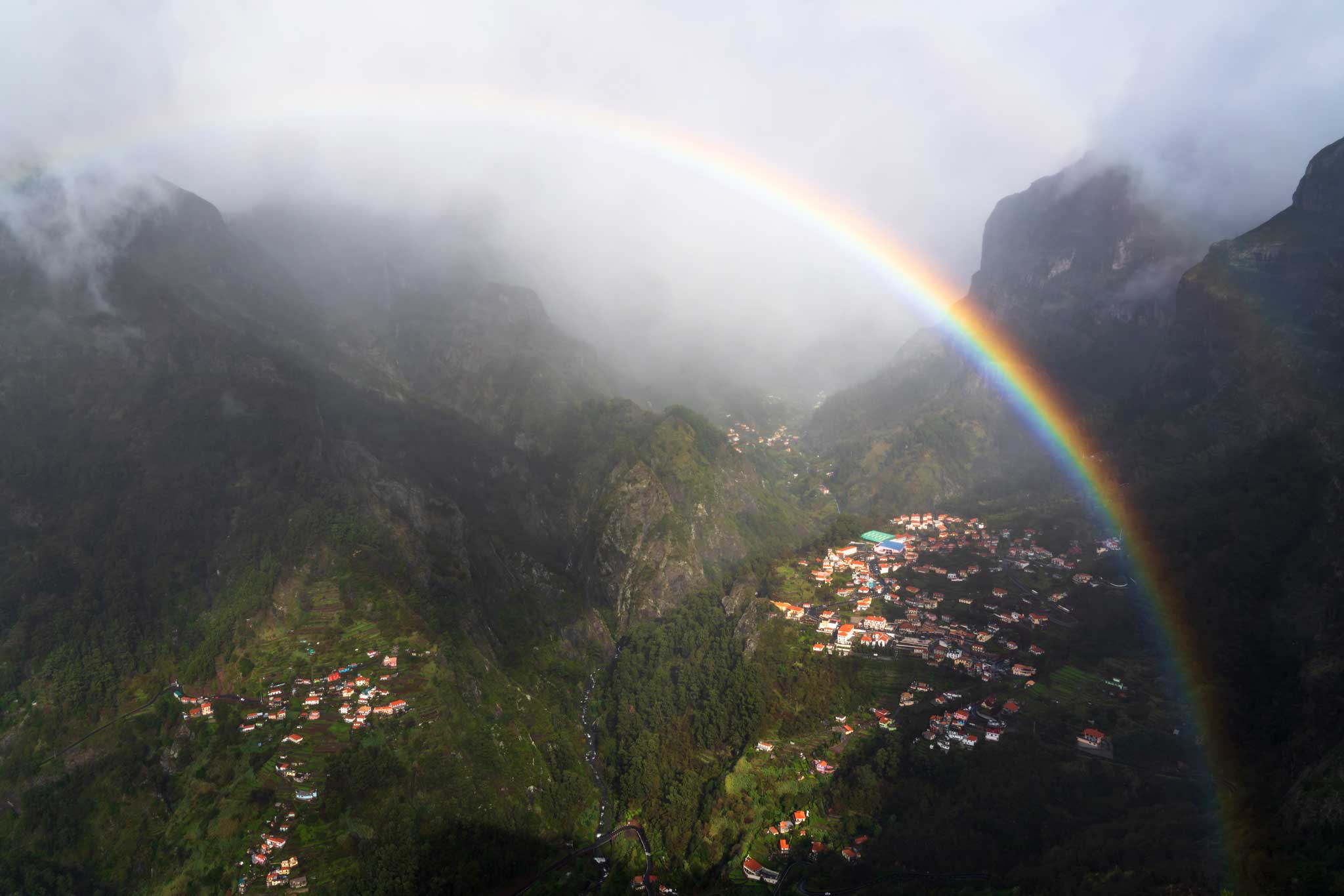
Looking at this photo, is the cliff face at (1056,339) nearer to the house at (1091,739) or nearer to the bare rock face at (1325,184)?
the bare rock face at (1325,184)

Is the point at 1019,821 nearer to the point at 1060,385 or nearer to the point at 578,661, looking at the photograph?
the point at 578,661

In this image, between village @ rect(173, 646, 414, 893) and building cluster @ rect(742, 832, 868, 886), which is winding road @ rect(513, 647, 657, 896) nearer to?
building cluster @ rect(742, 832, 868, 886)

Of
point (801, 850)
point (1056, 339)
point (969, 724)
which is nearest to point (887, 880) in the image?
point (801, 850)

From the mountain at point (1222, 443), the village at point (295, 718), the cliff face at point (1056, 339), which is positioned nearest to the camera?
the mountain at point (1222, 443)

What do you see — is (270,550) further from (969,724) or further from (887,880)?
(969,724)

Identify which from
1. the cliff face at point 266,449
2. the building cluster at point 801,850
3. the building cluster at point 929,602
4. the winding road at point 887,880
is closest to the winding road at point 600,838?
the building cluster at point 801,850

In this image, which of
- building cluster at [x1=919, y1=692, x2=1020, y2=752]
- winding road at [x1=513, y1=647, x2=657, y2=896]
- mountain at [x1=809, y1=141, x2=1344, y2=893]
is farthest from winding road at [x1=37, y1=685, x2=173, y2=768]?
mountain at [x1=809, y1=141, x2=1344, y2=893]
